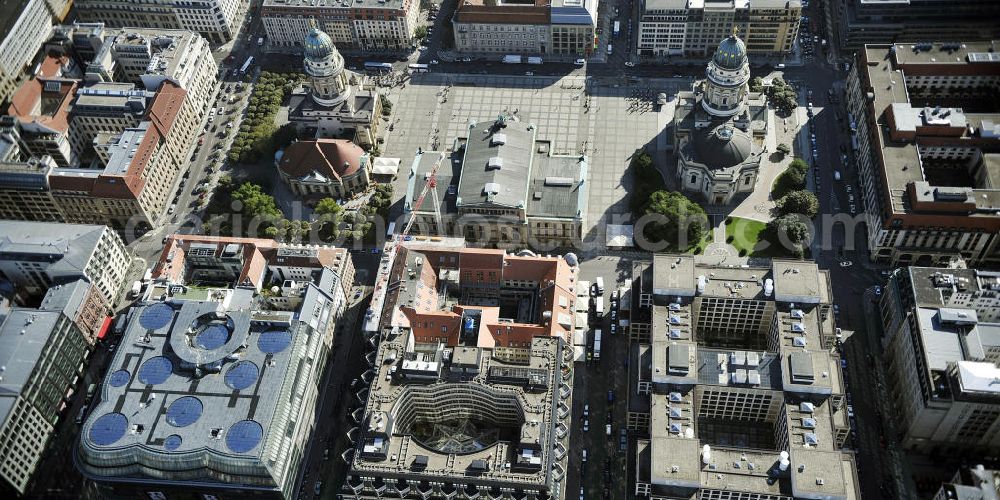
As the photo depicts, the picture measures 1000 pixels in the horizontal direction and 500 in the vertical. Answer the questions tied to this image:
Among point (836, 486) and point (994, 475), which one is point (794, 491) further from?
point (994, 475)

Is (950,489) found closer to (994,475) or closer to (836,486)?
(994,475)

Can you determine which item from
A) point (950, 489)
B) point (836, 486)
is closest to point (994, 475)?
point (950, 489)

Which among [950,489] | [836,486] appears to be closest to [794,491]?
[836,486]

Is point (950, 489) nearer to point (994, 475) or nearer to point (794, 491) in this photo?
point (994, 475)

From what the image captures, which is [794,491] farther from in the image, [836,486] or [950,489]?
[950,489]
